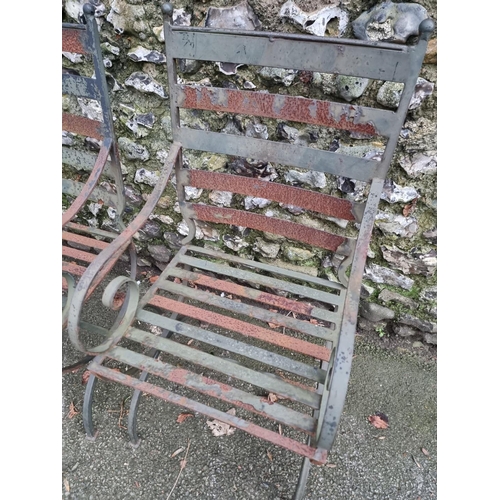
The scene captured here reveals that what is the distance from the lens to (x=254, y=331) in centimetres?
134

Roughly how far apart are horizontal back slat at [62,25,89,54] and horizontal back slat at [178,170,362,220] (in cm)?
55

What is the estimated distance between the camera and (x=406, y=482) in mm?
1494

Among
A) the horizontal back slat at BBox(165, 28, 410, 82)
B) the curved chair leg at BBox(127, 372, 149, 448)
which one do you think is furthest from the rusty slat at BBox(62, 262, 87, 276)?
the horizontal back slat at BBox(165, 28, 410, 82)

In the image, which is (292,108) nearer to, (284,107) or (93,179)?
(284,107)

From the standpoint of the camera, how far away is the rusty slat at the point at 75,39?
4.39ft

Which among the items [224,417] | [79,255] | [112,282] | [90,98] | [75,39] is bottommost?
[224,417]

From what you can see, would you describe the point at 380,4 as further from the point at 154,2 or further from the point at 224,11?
the point at 154,2

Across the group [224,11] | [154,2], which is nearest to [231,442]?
[224,11]

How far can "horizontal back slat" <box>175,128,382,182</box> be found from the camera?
1.27 metres

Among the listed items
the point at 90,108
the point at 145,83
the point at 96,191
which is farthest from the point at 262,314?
the point at 90,108

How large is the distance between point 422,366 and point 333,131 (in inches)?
47.8

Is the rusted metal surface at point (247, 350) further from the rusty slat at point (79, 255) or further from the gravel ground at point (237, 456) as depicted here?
the gravel ground at point (237, 456)

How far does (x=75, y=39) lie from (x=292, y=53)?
2.56 ft

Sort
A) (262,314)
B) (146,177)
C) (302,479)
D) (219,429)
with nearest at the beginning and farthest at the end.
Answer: (302,479) → (262,314) → (219,429) → (146,177)
